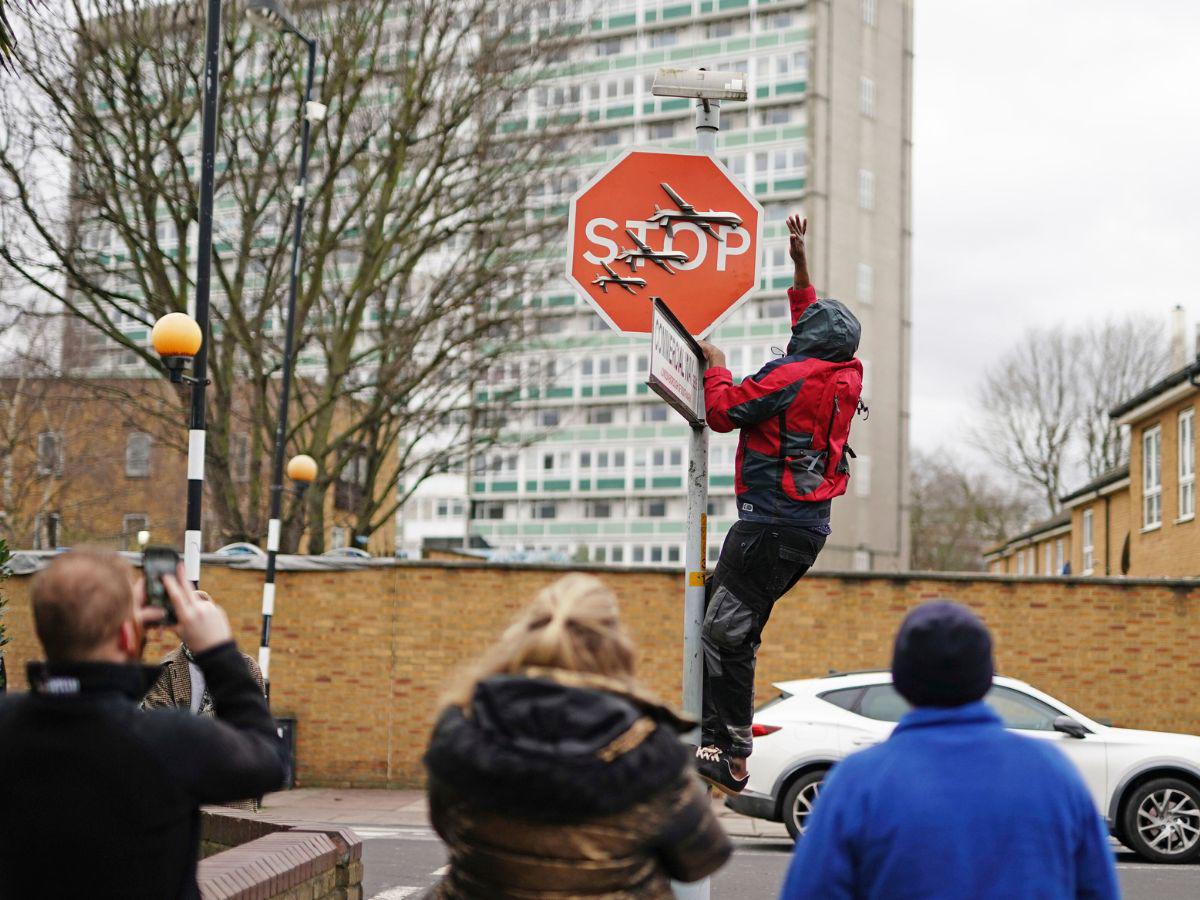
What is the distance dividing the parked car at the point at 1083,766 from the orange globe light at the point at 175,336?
5843 millimetres

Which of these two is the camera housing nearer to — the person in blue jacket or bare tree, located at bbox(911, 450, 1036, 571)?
the person in blue jacket

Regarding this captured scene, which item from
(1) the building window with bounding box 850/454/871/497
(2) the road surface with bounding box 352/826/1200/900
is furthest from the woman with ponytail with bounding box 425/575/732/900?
(1) the building window with bounding box 850/454/871/497

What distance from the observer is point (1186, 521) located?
30109mm

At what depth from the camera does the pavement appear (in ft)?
Answer: 31.7

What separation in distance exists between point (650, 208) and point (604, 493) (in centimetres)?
7544

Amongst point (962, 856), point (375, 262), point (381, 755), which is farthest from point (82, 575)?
point (375, 262)

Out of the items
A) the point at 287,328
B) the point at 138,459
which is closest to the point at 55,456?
the point at 138,459

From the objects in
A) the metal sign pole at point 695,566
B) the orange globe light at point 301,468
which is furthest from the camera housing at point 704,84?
the orange globe light at point 301,468

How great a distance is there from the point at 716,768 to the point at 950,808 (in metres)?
1.97

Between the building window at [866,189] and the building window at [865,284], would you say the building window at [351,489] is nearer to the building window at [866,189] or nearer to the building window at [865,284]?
the building window at [865,284]

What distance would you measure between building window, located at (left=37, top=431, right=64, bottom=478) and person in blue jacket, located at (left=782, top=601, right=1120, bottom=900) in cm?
4388

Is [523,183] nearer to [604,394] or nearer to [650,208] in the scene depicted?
[650,208]

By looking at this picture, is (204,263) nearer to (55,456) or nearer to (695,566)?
(695,566)

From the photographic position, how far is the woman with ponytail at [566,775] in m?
2.64
